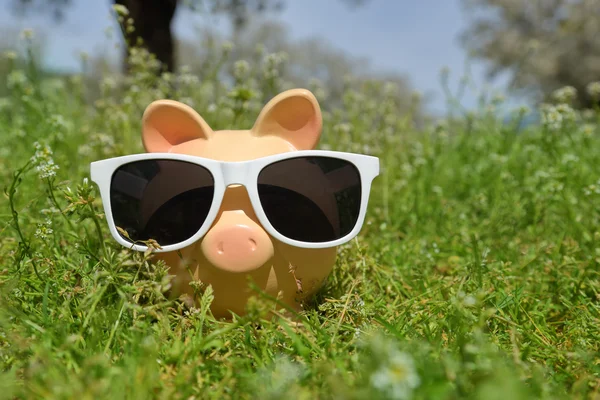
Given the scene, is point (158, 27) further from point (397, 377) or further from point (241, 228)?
point (397, 377)

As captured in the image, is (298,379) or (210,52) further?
(210,52)

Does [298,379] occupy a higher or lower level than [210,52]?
lower

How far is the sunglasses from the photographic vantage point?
168cm

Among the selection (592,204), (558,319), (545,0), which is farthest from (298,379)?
(545,0)

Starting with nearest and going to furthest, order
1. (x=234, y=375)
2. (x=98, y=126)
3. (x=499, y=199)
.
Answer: (x=234, y=375) < (x=499, y=199) < (x=98, y=126)

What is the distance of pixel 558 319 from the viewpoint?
79.7 inches

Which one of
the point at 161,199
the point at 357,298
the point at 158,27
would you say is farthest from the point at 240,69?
the point at 158,27

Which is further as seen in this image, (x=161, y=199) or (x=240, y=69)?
(x=240, y=69)

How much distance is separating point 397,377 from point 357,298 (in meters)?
0.87

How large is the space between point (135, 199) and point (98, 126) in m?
2.60

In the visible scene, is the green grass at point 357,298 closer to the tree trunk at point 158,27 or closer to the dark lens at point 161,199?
the dark lens at point 161,199

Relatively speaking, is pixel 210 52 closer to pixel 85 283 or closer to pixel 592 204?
pixel 85 283

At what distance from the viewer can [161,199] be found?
172cm

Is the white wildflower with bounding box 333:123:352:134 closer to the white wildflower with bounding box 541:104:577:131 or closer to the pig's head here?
the white wildflower with bounding box 541:104:577:131
